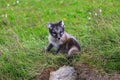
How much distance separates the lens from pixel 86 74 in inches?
275

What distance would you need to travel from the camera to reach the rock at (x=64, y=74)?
7.21 metres

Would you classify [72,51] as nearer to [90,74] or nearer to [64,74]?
[64,74]

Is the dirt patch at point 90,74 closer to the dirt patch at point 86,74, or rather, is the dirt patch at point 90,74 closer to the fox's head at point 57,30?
the dirt patch at point 86,74

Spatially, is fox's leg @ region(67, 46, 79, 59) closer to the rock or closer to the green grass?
the green grass

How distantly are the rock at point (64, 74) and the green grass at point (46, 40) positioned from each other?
0.19 meters

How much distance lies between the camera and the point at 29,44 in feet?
28.3

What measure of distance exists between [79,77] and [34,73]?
85 cm

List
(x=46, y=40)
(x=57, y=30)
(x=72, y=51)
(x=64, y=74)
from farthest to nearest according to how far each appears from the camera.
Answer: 1. (x=46, y=40)
2. (x=57, y=30)
3. (x=72, y=51)
4. (x=64, y=74)

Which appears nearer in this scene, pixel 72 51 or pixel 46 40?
pixel 72 51

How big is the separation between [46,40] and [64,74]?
194 centimetres

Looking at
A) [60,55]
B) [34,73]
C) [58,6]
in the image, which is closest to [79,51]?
[60,55]

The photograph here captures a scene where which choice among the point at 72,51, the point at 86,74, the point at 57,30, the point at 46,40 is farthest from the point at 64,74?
the point at 46,40

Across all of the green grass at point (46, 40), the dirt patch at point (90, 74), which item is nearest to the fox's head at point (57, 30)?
the green grass at point (46, 40)

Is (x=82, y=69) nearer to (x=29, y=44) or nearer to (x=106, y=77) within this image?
(x=106, y=77)
